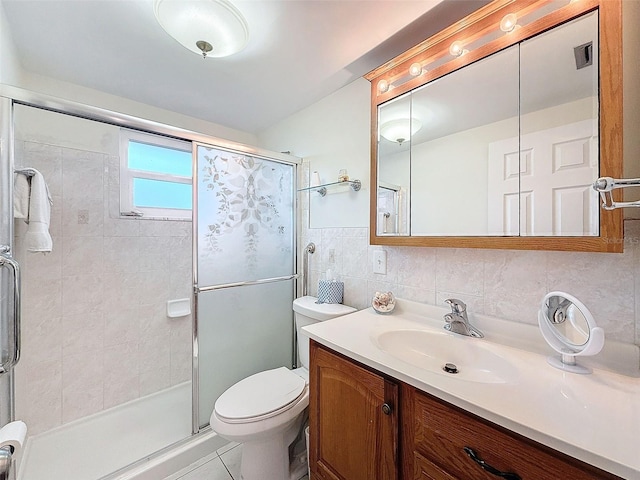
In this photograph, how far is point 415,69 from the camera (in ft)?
3.98

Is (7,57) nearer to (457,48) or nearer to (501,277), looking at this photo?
(457,48)

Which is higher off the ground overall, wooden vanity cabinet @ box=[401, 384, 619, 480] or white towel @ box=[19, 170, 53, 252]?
white towel @ box=[19, 170, 53, 252]

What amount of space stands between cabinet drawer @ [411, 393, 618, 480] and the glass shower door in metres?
1.19

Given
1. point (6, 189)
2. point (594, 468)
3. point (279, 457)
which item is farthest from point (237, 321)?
point (594, 468)

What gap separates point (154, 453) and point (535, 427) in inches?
70.8

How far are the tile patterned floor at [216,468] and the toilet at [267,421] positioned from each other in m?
0.20

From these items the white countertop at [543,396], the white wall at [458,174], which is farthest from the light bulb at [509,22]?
the white countertop at [543,396]

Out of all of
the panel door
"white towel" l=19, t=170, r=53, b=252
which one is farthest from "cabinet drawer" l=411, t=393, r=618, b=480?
"white towel" l=19, t=170, r=53, b=252

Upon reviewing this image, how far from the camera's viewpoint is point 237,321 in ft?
5.40

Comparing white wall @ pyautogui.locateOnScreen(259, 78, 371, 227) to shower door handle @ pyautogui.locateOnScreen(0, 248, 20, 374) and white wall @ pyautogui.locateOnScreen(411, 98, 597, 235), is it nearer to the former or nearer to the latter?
white wall @ pyautogui.locateOnScreen(411, 98, 597, 235)

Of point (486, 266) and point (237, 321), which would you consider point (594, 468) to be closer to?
point (486, 266)

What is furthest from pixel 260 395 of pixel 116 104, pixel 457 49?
pixel 116 104

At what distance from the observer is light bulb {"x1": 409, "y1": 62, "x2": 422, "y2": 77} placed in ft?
3.96

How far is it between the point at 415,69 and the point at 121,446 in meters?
2.63
